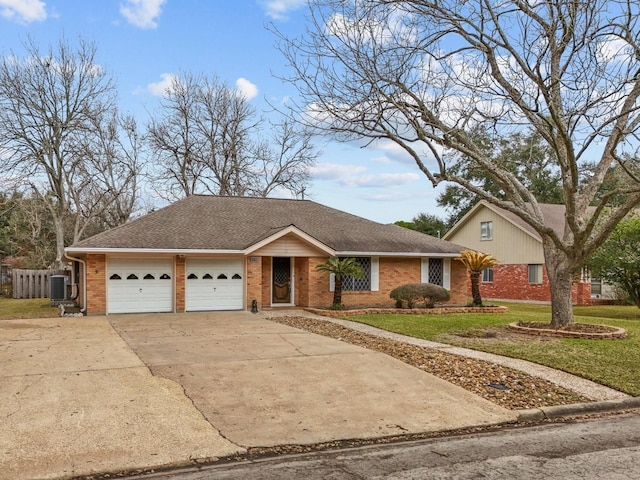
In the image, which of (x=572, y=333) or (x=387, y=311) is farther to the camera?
(x=387, y=311)

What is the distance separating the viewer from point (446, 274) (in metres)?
22.7

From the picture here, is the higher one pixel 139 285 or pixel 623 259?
pixel 623 259

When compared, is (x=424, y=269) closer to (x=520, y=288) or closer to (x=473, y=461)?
(x=520, y=288)

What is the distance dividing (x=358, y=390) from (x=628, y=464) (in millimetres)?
3624

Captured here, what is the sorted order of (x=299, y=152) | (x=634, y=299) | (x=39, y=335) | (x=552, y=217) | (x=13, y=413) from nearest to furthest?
1. (x=13, y=413)
2. (x=39, y=335)
3. (x=634, y=299)
4. (x=552, y=217)
5. (x=299, y=152)

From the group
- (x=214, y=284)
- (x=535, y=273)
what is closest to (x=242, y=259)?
(x=214, y=284)

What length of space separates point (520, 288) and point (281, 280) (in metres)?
15.7

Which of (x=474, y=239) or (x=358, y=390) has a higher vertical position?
(x=474, y=239)

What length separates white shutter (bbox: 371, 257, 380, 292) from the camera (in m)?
21.2

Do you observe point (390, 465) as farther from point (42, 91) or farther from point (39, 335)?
point (42, 91)

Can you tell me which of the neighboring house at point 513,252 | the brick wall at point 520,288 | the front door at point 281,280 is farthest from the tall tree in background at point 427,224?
the front door at point 281,280

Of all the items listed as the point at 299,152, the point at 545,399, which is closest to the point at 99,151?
the point at 299,152

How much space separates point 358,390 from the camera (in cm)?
788

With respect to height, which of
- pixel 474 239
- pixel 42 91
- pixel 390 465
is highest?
pixel 42 91
